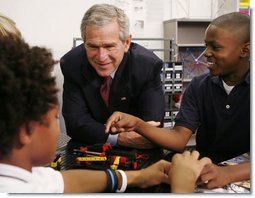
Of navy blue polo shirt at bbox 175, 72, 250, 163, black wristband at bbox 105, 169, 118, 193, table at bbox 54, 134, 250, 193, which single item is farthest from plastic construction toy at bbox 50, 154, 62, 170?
navy blue polo shirt at bbox 175, 72, 250, 163

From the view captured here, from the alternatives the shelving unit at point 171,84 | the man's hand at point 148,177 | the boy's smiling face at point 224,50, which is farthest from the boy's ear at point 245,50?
the man's hand at point 148,177

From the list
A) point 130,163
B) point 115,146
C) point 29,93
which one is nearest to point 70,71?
point 115,146

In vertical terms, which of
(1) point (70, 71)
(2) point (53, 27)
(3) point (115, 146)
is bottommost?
(3) point (115, 146)

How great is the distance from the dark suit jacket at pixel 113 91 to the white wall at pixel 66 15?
0.07m

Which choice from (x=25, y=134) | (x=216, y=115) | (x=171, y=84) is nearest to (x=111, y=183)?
(x=25, y=134)

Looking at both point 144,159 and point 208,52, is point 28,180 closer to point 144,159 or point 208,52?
point 144,159

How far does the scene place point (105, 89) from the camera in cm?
91

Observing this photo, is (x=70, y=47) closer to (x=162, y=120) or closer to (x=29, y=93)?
(x=162, y=120)

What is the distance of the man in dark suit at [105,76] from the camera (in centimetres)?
81

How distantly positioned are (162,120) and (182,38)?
0.28 metres

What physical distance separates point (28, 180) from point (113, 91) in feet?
1.62

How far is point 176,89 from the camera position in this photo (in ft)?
3.23

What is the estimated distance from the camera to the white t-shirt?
42cm

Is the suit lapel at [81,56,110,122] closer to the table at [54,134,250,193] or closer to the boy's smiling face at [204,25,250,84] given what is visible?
the table at [54,134,250,193]
